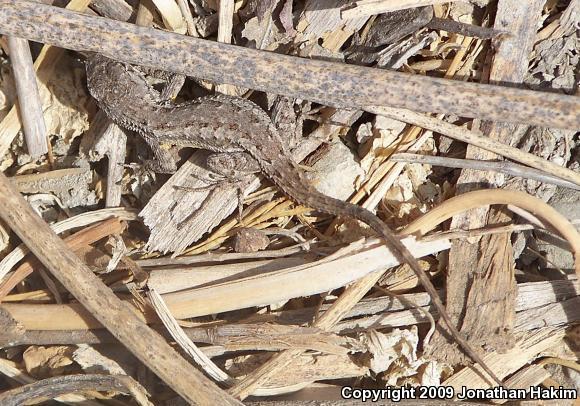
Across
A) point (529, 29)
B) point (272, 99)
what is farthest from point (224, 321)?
point (529, 29)

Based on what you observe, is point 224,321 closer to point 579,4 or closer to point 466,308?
point 466,308

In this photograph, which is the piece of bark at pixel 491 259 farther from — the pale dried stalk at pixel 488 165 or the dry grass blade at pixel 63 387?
the dry grass blade at pixel 63 387

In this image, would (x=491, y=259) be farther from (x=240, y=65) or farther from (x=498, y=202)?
(x=240, y=65)

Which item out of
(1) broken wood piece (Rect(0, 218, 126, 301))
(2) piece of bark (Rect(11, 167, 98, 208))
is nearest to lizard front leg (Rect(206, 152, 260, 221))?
(1) broken wood piece (Rect(0, 218, 126, 301))

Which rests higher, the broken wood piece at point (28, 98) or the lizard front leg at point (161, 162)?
the broken wood piece at point (28, 98)

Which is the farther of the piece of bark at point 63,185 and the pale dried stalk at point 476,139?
the piece of bark at point 63,185

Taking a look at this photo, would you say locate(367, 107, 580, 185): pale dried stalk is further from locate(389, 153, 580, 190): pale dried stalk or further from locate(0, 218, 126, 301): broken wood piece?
locate(0, 218, 126, 301): broken wood piece

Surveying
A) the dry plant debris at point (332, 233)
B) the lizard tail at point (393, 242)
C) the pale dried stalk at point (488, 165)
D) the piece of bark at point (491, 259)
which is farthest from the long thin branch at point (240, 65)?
the lizard tail at point (393, 242)
